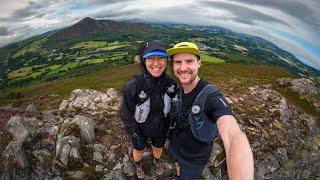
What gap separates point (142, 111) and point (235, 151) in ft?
13.8

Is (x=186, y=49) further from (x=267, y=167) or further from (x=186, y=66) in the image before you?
(x=267, y=167)

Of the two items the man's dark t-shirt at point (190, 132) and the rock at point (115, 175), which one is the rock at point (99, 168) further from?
the man's dark t-shirt at point (190, 132)

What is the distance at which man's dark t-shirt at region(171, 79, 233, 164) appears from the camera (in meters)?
5.93

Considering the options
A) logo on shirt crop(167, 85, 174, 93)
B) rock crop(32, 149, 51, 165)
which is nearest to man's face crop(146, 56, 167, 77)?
logo on shirt crop(167, 85, 174, 93)

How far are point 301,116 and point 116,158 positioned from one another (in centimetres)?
1714

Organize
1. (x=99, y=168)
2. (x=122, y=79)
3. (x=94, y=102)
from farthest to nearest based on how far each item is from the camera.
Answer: (x=122, y=79) < (x=94, y=102) < (x=99, y=168)

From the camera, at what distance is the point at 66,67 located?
6590 inches

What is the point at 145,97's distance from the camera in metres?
8.52

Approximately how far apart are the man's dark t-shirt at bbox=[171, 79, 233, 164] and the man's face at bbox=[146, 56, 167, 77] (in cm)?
121

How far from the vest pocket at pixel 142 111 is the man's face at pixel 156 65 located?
2.60 feet

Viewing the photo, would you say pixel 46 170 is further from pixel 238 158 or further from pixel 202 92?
pixel 238 158

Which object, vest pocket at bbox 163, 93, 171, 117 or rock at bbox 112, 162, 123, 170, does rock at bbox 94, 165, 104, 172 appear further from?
vest pocket at bbox 163, 93, 171, 117

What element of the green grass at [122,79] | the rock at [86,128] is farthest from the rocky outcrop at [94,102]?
the green grass at [122,79]

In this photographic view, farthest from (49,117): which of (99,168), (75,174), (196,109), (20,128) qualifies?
(196,109)
